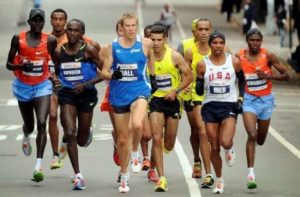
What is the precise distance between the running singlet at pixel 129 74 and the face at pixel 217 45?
0.94 m

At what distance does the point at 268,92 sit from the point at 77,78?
8.29 feet

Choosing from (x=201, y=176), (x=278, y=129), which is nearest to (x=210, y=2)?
(x=278, y=129)

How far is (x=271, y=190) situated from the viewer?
703 inches

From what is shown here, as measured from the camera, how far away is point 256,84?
18.2m

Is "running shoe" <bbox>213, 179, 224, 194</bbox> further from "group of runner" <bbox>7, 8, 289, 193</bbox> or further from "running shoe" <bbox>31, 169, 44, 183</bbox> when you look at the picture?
"running shoe" <bbox>31, 169, 44, 183</bbox>

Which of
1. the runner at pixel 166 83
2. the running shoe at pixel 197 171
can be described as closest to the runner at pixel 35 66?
the runner at pixel 166 83

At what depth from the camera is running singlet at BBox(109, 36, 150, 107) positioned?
56.5 ft

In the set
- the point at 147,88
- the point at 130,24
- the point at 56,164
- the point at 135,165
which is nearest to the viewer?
the point at 130,24

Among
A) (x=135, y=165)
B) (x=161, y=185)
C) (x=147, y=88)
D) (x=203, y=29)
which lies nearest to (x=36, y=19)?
(x=147, y=88)

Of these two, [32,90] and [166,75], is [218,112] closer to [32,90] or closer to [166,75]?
[166,75]

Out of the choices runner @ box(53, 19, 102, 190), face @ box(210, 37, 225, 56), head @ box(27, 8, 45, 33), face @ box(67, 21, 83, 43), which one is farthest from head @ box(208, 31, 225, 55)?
head @ box(27, 8, 45, 33)

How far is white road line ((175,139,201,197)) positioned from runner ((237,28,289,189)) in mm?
870

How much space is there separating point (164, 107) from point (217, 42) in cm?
128

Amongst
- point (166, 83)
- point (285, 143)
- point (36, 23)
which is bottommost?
point (285, 143)
